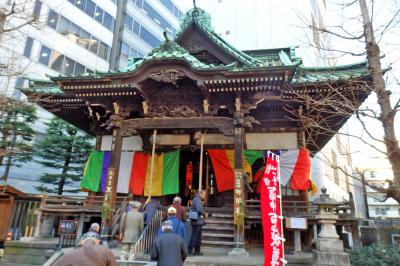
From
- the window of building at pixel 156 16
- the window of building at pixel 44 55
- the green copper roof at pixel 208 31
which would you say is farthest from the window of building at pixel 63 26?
the green copper roof at pixel 208 31

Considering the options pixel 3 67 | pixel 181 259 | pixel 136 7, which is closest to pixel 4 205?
pixel 3 67

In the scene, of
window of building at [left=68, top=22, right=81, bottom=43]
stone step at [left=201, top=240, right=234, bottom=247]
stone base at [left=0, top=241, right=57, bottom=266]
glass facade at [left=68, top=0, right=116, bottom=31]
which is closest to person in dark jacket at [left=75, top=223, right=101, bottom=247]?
stone step at [left=201, top=240, right=234, bottom=247]

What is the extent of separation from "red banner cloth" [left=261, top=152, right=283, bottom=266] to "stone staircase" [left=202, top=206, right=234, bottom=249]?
105 inches

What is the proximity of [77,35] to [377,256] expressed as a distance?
29597mm

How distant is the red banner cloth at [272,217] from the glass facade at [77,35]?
25.8 m

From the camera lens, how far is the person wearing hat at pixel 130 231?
6961 millimetres

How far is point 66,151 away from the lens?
62.8 feet

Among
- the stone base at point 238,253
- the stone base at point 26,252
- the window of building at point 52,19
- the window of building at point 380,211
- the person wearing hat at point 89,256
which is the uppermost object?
the window of building at point 52,19

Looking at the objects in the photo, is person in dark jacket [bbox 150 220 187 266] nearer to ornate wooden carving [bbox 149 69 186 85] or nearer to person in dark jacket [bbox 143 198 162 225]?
person in dark jacket [bbox 143 198 162 225]

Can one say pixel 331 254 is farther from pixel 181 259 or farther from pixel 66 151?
pixel 66 151

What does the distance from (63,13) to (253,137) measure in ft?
78.3

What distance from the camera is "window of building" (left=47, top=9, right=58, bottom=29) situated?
81.6 ft

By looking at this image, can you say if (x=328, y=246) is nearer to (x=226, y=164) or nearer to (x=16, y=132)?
(x=226, y=164)

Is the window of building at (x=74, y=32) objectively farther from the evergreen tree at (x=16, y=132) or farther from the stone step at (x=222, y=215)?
the stone step at (x=222, y=215)
